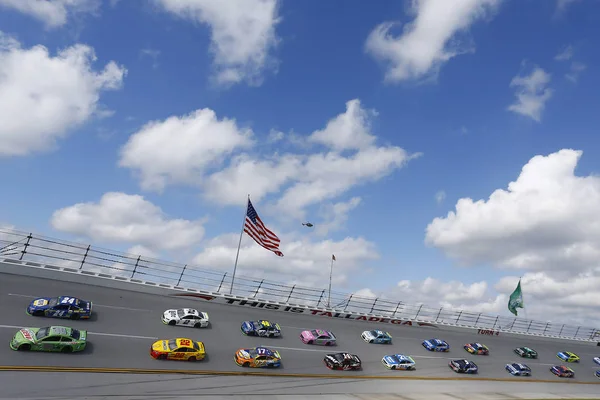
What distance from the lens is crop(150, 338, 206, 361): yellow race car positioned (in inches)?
1021

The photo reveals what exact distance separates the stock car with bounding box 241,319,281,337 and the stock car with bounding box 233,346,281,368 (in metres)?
4.34

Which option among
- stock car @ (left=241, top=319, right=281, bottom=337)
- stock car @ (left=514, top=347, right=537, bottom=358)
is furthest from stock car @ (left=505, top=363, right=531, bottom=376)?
stock car @ (left=241, top=319, right=281, bottom=337)

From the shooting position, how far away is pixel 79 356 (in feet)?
78.2

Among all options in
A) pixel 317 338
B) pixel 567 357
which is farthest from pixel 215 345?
pixel 567 357

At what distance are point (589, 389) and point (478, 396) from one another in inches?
761

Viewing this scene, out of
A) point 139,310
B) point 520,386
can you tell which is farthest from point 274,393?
point 520,386

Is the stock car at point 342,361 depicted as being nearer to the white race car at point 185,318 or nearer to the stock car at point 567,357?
the white race car at point 185,318

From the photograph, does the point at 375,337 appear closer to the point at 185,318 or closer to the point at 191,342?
the point at 185,318

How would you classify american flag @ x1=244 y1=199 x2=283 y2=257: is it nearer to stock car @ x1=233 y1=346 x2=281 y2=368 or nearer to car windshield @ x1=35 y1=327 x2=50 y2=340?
stock car @ x1=233 y1=346 x2=281 y2=368

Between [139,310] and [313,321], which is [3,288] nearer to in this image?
[139,310]

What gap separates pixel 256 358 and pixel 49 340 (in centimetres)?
1259

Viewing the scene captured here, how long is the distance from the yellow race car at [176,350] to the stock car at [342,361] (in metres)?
9.93

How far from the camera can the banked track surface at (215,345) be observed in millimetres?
24562

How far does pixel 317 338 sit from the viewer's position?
35156mm
